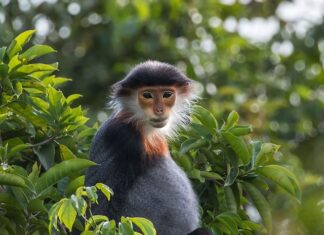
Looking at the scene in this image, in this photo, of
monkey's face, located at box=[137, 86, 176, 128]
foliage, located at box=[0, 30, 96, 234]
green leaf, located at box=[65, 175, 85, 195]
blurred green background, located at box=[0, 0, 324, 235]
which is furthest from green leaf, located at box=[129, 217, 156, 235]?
blurred green background, located at box=[0, 0, 324, 235]

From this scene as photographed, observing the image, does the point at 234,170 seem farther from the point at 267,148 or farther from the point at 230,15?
the point at 230,15

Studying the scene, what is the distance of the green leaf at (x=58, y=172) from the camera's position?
3805 mm

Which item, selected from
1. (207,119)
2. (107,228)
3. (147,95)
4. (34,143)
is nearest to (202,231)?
(207,119)

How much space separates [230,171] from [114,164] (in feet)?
2.05

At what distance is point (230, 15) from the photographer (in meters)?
10.8

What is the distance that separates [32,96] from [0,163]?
0.53 m

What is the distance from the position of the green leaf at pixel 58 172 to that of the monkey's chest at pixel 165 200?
2.93 ft

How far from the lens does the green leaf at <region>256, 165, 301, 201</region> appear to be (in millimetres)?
4258

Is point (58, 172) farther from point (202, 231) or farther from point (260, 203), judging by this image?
point (260, 203)

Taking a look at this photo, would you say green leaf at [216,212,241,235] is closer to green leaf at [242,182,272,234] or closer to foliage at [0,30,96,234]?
green leaf at [242,182,272,234]

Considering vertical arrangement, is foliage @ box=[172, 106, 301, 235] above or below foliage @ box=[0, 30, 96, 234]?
below

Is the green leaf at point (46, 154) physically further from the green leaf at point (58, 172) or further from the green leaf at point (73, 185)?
the green leaf at point (58, 172)

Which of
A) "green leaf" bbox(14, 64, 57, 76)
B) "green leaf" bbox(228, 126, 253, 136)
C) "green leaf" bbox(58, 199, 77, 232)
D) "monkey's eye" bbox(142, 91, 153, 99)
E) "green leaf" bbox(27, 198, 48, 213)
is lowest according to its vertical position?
"monkey's eye" bbox(142, 91, 153, 99)

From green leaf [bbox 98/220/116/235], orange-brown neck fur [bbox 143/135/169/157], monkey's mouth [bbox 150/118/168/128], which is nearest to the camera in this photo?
green leaf [bbox 98/220/116/235]
